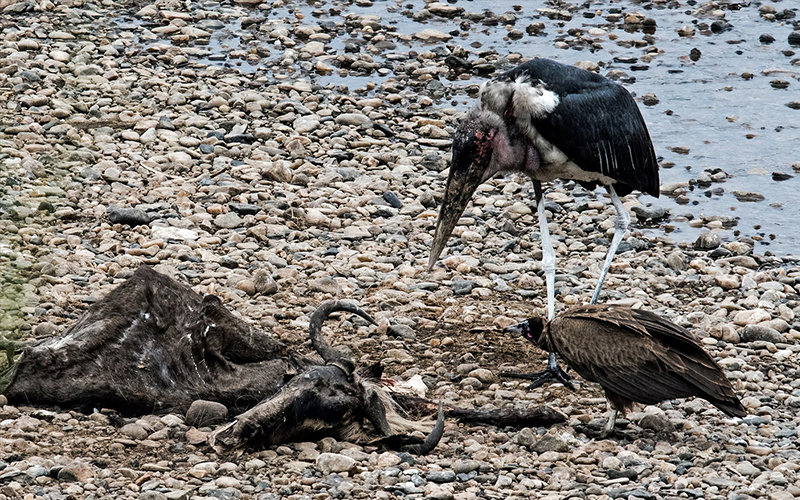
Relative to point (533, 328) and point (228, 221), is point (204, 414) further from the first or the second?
point (228, 221)

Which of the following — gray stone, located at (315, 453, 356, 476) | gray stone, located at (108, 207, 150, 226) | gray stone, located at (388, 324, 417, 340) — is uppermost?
gray stone, located at (108, 207, 150, 226)

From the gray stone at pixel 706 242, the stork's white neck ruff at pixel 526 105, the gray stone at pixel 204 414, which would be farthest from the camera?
the gray stone at pixel 706 242

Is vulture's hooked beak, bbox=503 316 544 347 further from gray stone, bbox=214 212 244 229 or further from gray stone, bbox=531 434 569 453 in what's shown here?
gray stone, bbox=214 212 244 229

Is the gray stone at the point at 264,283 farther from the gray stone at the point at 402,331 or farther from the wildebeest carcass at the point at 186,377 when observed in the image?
the wildebeest carcass at the point at 186,377

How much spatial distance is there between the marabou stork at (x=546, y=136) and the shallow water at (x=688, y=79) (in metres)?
2.46

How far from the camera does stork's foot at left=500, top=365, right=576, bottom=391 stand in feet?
22.9

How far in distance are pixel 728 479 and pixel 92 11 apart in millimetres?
11139

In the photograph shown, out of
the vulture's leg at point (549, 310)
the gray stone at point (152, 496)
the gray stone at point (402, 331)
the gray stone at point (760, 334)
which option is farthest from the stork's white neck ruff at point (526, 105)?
the gray stone at point (152, 496)

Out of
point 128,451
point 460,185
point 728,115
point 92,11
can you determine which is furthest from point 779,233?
point 92,11

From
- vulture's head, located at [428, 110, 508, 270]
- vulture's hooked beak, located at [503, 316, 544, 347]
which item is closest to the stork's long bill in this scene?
vulture's head, located at [428, 110, 508, 270]

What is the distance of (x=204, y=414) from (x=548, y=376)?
233cm

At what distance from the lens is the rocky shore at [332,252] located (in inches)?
212

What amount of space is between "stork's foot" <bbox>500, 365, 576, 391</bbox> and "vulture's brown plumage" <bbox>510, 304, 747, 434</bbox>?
1.79 ft

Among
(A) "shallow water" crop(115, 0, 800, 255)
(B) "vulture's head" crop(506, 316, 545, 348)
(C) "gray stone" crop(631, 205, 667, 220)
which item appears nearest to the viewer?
(B) "vulture's head" crop(506, 316, 545, 348)
